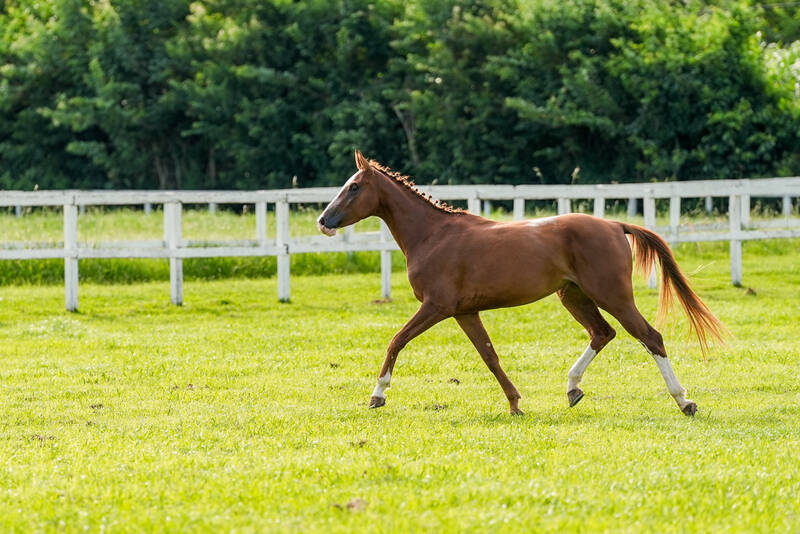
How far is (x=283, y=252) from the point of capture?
15.9 metres

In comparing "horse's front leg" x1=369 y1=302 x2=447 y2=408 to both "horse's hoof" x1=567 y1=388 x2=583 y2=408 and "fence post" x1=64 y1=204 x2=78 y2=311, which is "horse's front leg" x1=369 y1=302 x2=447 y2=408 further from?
"fence post" x1=64 y1=204 x2=78 y2=311

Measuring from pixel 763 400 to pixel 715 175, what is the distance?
78.7 ft

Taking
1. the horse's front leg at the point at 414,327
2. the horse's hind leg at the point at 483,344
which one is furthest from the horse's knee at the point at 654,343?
the horse's front leg at the point at 414,327

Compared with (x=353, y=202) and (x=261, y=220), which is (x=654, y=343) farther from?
(x=261, y=220)

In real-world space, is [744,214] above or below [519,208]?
below

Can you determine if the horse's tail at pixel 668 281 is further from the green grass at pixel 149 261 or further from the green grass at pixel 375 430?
the green grass at pixel 149 261

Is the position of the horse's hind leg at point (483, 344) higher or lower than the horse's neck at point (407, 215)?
lower

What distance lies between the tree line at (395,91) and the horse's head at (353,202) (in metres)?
23.8

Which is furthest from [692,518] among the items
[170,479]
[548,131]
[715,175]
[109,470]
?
[548,131]

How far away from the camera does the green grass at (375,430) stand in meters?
5.31

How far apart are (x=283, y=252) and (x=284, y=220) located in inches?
18.3

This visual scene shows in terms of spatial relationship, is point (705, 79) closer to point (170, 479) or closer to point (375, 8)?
point (375, 8)

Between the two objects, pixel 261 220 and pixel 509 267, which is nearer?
pixel 509 267

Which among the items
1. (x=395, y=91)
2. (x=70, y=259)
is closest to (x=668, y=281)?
(x=70, y=259)
